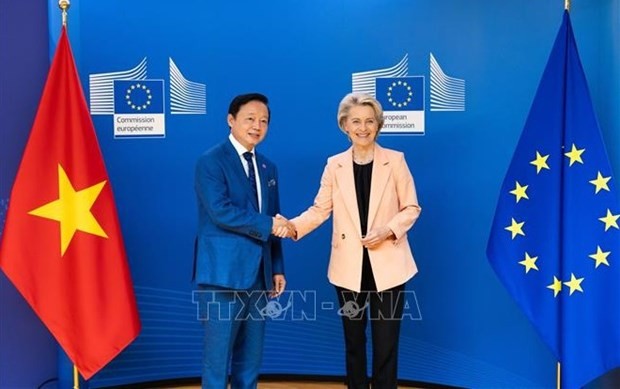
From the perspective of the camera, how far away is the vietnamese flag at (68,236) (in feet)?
9.02

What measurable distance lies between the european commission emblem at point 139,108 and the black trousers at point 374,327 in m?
1.76

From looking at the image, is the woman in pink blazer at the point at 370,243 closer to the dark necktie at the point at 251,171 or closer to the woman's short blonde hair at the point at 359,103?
the woman's short blonde hair at the point at 359,103

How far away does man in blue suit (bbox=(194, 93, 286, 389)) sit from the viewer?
8.66ft

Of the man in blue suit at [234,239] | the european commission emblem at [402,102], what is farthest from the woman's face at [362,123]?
the european commission emblem at [402,102]

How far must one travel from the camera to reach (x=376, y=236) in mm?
2736

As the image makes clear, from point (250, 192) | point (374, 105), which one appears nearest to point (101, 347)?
point (250, 192)

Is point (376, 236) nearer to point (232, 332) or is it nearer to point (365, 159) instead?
point (365, 159)

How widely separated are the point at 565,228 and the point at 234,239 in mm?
1591

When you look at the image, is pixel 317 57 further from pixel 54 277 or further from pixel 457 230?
pixel 54 277

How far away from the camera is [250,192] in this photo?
9.01ft

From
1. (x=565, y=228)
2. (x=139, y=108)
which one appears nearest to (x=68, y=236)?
(x=139, y=108)

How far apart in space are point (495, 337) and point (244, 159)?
2.05 meters

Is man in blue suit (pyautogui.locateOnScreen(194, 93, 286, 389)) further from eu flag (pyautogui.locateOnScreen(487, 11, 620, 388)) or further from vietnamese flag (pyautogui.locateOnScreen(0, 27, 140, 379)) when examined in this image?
eu flag (pyautogui.locateOnScreen(487, 11, 620, 388))

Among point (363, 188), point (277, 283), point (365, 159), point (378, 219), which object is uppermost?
point (365, 159)
